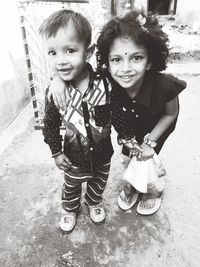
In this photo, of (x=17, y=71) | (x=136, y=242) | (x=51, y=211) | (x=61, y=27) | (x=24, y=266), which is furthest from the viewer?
(x=17, y=71)

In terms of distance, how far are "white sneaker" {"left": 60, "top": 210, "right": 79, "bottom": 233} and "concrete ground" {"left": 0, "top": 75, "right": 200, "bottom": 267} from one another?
0.04 m

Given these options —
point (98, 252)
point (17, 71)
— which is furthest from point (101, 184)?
point (17, 71)

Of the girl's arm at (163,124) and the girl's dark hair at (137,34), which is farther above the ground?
the girl's dark hair at (137,34)

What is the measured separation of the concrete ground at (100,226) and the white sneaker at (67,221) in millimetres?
44

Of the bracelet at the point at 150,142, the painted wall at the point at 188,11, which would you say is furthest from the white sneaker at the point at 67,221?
the painted wall at the point at 188,11

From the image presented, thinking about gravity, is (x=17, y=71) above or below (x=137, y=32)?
below

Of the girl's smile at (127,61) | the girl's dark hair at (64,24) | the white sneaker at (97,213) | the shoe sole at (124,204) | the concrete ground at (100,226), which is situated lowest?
the concrete ground at (100,226)

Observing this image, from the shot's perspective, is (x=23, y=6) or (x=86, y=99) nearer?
(x=86, y=99)

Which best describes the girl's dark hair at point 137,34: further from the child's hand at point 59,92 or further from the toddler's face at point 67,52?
the child's hand at point 59,92

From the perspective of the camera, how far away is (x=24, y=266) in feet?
5.57

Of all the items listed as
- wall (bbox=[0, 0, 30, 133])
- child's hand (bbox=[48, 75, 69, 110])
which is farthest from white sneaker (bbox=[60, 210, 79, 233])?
wall (bbox=[0, 0, 30, 133])

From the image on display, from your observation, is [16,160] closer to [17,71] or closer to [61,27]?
[17,71]

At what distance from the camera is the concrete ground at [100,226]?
174 cm

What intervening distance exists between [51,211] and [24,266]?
47cm
